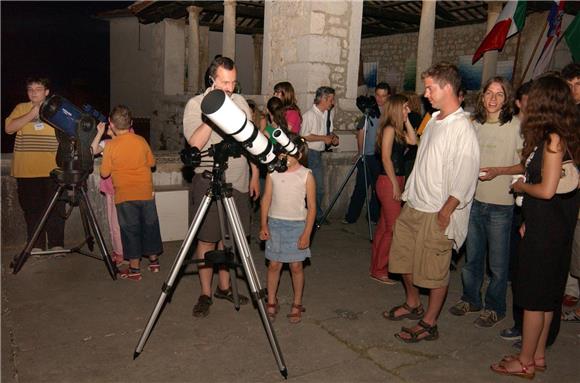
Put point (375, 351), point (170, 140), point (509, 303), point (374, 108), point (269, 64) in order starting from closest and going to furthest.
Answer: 1. point (375, 351)
2. point (509, 303)
3. point (374, 108)
4. point (269, 64)
5. point (170, 140)

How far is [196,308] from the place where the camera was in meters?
3.61

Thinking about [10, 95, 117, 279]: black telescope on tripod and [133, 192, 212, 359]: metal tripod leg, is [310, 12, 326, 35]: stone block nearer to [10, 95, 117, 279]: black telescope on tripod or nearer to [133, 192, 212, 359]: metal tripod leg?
[10, 95, 117, 279]: black telescope on tripod

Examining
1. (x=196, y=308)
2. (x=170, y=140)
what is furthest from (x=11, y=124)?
(x=170, y=140)

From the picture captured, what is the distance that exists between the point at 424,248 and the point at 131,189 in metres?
2.49

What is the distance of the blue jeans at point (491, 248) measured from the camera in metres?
3.53

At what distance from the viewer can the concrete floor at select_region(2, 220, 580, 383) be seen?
284 centimetres

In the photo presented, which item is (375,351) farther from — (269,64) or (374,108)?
(269,64)

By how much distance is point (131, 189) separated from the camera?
167 inches

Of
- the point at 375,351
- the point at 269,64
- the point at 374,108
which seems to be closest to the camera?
the point at 375,351

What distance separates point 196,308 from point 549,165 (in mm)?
2489

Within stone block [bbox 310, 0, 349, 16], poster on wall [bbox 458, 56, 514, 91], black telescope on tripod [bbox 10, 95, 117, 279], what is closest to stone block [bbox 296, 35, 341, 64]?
stone block [bbox 310, 0, 349, 16]

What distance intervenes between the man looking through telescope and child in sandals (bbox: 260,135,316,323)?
2.12 metres

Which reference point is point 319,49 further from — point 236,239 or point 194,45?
point 194,45

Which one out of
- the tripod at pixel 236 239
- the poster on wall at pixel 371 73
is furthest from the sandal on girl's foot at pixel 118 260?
the poster on wall at pixel 371 73
